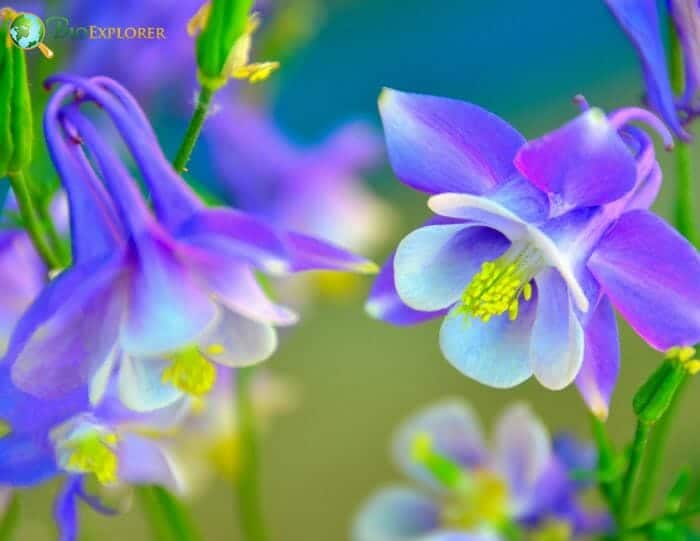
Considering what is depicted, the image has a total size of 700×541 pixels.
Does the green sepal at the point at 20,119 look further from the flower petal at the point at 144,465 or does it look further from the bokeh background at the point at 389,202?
the bokeh background at the point at 389,202

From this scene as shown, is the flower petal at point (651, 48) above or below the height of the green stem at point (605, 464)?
above

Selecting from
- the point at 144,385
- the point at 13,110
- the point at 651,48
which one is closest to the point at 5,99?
the point at 13,110

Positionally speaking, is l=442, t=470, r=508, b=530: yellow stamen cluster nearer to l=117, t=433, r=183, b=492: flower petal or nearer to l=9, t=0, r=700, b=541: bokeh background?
l=117, t=433, r=183, b=492: flower petal

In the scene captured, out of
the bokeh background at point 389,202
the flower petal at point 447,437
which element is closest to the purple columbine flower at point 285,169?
the flower petal at point 447,437

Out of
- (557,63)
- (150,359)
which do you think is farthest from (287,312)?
(557,63)

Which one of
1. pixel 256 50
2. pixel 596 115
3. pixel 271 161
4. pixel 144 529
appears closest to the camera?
pixel 596 115

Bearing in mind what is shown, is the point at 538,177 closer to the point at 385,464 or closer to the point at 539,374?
the point at 539,374
